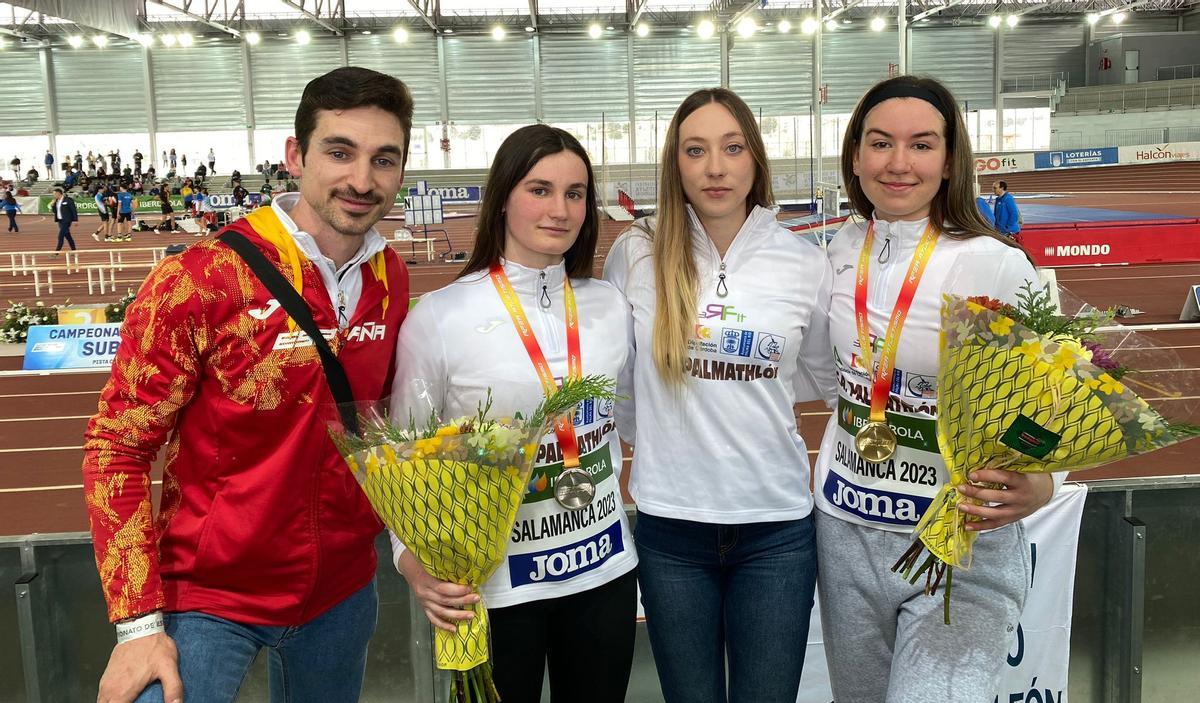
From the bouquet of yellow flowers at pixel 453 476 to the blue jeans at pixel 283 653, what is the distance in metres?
0.41

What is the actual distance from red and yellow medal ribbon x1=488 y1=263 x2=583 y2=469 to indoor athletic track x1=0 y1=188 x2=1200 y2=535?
4.30 ft

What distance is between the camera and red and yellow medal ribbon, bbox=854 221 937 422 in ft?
7.58

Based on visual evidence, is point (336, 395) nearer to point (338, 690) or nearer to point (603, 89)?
point (338, 690)

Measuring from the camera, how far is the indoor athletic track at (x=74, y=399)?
7027 mm

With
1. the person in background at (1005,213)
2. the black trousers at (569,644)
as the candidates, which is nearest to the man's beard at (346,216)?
the black trousers at (569,644)

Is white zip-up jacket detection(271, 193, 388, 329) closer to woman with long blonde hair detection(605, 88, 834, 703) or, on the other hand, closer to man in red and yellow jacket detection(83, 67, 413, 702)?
man in red and yellow jacket detection(83, 67, 413, 702)

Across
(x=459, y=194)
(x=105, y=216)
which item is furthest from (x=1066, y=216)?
(x=105, y=216)

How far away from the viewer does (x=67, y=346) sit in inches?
423

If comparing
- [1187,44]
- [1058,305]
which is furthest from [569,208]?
[1187,44]

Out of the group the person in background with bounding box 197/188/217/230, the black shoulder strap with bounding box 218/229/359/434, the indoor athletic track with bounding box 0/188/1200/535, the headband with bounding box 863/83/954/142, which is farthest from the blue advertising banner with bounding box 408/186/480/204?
the black shoulder strap with bounding box 218/229/359/434

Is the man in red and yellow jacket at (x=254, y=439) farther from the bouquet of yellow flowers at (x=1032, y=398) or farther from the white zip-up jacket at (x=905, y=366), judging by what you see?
the bouquet of yellow flowers at (x=1032, y=398)

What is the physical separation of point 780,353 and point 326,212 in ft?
3.82

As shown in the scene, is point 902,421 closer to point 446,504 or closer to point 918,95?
point 918,95

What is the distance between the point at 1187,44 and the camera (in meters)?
39.6
